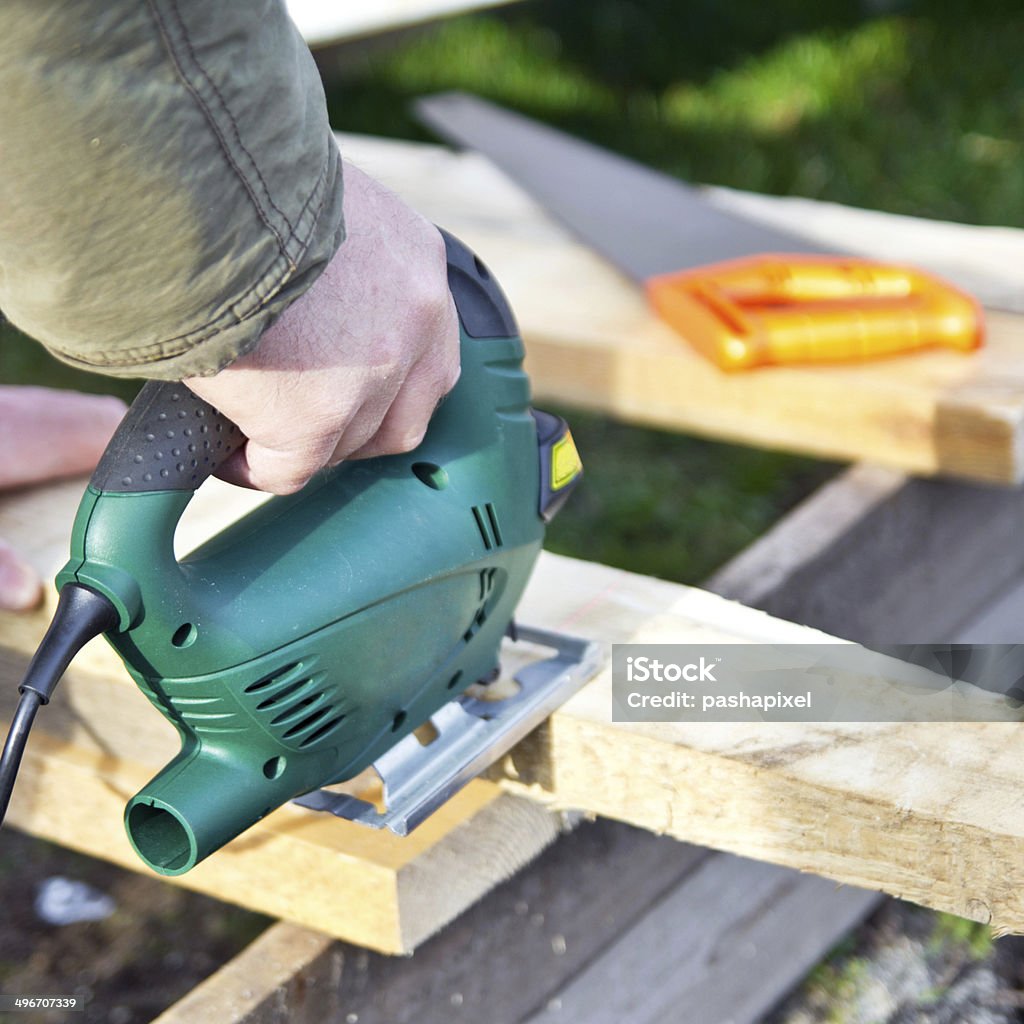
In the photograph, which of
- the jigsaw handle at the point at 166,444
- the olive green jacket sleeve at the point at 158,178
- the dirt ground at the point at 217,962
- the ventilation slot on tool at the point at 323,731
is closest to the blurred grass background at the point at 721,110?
the dirt ground at the point at 217,962

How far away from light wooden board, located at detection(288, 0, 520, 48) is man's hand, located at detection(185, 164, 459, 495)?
3.13 m

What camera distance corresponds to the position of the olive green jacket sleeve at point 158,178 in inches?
38.0

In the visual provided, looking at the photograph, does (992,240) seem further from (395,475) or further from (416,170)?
(395,475)

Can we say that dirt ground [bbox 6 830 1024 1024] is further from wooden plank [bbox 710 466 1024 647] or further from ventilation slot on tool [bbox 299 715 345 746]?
ventilation slot on tool [bbox 299 715 345 746]

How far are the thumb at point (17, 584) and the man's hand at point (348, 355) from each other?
0.62 metres

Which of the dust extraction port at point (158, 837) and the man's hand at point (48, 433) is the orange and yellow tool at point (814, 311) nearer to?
the man's hand at point (48, 433)

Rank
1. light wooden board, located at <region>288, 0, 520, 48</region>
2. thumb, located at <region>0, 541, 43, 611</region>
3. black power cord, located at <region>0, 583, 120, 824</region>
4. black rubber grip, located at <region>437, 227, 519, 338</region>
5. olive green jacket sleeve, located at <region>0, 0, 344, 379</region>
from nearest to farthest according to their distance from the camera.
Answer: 1. olive green jacket sleeve, located at <region>0, 0, 344, 379</region>
2. black power cord, located at <region>0, 583, 120, 824</region>
3. black rubber grip, located at <region>437, 227, 519, 338</region>
4. thumb, located at <region>0, 541, 43, 611</region>
5. light wooden board, located at <region>288, 0, 520, 48</region>

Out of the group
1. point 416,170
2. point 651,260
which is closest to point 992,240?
point 651,260

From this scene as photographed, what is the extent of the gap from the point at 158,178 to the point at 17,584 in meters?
0.93

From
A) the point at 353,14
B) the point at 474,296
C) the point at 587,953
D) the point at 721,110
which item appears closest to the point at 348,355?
the point at 474,296

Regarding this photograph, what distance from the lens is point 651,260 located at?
100 inches

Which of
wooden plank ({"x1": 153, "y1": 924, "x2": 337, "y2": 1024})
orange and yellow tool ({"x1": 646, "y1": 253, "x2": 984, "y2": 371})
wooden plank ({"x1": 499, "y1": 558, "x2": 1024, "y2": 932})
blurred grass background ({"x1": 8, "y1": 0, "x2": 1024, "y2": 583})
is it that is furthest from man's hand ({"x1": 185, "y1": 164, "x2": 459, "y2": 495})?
blurred grass background ({"x1": 8, "y1": 0, "x2": 1024, "y2": 583})

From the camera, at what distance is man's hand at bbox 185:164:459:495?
1174 millimetres

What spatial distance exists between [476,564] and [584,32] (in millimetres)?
5309
